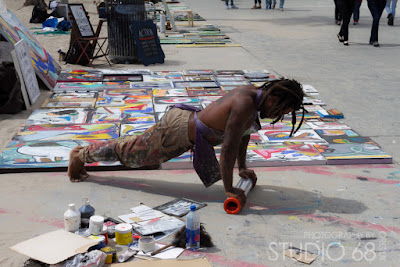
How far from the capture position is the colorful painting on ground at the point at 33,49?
26.1 ft

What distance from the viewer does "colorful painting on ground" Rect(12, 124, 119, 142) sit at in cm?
575

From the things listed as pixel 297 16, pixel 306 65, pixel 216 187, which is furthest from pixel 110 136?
pixel 297 16

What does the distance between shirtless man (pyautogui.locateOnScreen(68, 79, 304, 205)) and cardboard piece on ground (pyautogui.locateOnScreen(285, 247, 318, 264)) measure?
69 cm

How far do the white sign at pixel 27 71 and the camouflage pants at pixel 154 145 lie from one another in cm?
315

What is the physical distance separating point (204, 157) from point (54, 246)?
143 centimetres

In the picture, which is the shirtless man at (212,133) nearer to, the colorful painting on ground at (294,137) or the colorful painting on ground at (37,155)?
the colorful painting on ground at (37,155)

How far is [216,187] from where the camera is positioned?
469 cm

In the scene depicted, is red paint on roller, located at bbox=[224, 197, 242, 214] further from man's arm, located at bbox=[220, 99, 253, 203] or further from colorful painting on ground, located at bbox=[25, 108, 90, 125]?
colorful painting on ground, located at bbox=[25, 108, 90, 125]

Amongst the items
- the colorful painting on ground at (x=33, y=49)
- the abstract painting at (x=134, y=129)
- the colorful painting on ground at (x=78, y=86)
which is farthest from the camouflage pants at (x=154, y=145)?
the colorful painting on ground at (x=33, y=49)

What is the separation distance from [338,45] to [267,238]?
32.9 ft

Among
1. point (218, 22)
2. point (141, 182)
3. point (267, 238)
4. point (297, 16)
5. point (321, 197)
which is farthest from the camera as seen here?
point (297, 16)

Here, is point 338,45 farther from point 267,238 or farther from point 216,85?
point 267,238

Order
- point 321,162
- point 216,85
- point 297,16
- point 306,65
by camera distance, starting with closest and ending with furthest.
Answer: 1. point 321,162
2. point 216,85
3. point 306,65
4. point 297,16

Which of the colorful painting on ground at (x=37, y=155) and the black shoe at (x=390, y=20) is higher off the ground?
the colorful painting on ground at (x=37, y=155)
